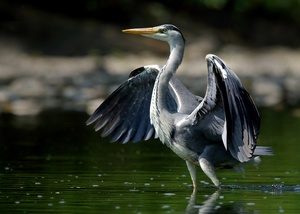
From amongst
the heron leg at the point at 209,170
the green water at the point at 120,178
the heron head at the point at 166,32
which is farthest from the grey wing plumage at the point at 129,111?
the heron leg at the point at 209,170

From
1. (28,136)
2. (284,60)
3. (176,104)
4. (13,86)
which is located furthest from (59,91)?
(176,104)

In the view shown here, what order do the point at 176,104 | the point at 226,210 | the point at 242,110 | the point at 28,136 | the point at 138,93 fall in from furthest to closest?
the point at 28,136 < the point at 138,93 < the point at 176,104 < the point at 242,110 < the point at 226,210

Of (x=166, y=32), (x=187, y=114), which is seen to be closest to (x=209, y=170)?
(x=187, y=114)

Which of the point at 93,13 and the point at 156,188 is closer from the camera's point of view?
the point at 156,188

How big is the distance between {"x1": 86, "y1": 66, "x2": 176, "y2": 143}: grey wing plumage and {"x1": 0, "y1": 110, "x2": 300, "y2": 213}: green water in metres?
0.42

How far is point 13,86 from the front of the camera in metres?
21.3

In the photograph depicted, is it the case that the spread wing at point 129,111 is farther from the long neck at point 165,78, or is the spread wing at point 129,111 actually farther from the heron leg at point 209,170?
the heron leg at point 209,170

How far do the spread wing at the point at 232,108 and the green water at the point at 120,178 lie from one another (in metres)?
0.48

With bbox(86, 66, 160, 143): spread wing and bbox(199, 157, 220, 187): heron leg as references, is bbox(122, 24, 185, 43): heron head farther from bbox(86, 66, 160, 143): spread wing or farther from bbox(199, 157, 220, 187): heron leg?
bbox(199, 157, 220, 187): heron leg

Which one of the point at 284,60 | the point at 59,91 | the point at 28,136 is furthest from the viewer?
the point at 284,60

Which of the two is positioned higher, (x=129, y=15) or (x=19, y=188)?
(x=129, y=15)

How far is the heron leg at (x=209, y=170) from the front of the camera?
9961 millimetres

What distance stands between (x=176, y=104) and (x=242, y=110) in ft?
5.67

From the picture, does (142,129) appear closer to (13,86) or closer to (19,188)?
(19,188)
